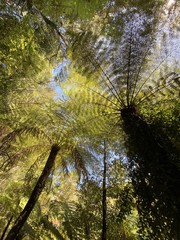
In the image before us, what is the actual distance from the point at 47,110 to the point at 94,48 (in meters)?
1.30

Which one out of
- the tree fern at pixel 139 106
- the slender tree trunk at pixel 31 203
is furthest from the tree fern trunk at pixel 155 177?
the slender tree trunk at pixel 31 203

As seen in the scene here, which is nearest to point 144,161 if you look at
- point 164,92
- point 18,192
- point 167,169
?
point 167,169

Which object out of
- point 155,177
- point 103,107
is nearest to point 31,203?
point 103,107

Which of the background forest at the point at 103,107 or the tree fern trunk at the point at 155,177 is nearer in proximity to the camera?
the tree fern trunk at the point at 155,177

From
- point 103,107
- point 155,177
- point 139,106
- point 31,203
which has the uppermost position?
point 103,107

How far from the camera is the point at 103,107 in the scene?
11.2 feet

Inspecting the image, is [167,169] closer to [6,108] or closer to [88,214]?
[88,214]

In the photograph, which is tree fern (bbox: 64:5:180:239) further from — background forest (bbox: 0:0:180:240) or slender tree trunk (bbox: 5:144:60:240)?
slender tree trunk (bbox: 5:144:60:240)

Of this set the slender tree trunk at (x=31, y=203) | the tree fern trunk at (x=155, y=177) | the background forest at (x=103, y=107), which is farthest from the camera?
the slender tree trunk at (x=31, y=203)

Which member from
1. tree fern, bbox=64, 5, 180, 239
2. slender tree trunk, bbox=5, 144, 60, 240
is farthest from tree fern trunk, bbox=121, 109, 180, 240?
slender tree trunk, bbox=5, 144, 60, 240

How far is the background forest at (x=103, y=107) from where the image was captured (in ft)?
6.79

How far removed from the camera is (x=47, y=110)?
3734 millimetres

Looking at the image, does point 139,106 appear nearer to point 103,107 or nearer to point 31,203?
point 103,107

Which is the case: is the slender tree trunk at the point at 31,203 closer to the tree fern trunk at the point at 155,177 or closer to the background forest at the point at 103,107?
the background forest at the point at 103,107
